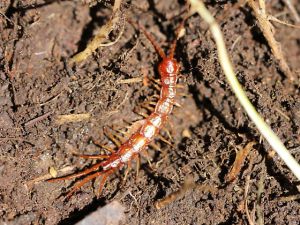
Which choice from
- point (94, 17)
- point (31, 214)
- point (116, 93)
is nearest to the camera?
point (31, 214)

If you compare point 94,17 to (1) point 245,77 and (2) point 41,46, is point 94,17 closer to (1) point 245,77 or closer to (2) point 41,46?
(2) point 41,46

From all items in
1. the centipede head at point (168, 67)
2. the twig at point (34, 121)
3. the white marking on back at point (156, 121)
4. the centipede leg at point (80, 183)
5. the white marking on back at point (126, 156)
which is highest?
the centipede head at point (168, 67)

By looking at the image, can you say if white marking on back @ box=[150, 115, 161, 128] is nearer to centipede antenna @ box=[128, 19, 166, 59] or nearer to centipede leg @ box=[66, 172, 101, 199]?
centipede antenna @ box=[128, 19, 166, 59]

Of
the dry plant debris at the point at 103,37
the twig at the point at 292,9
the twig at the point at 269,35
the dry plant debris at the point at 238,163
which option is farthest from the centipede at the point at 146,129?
the twig at the point at 292,9

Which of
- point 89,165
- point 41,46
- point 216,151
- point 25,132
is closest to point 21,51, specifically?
point 41,46

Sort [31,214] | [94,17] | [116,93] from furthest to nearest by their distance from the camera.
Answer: [94,17] → [116,93] → [31,214]

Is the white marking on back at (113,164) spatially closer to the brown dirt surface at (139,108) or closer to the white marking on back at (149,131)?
the brown dirt surface at (139,108)

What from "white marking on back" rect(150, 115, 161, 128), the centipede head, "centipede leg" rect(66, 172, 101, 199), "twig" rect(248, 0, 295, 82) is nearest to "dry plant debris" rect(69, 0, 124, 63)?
the centipede head
